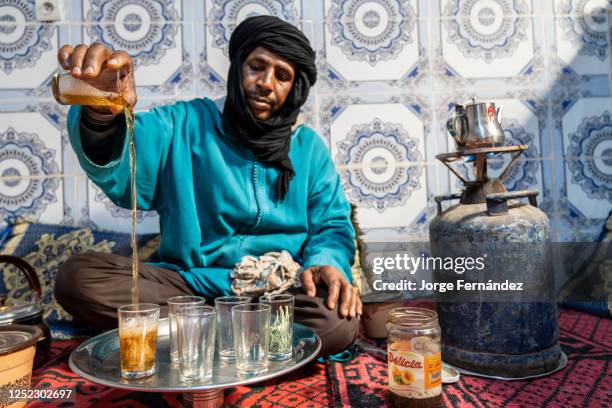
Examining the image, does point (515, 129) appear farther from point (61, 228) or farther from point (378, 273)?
point (61, 228)

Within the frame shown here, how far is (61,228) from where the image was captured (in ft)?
7.05

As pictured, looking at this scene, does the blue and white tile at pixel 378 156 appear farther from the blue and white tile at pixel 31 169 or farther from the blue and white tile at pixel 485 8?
the blue and white tile at pixel 31 169

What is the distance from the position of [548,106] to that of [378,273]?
135 centimetres

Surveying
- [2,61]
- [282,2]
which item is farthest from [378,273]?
[2,61]

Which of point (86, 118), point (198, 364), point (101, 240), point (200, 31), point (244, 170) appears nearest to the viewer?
point (198, 364)

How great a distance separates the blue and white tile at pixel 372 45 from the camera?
2393mm

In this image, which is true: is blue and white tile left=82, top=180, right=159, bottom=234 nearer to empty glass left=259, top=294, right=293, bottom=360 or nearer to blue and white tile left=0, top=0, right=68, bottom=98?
blue and white tile left=0, top=0, right=68, bottom=98

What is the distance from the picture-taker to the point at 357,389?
51.4 inches

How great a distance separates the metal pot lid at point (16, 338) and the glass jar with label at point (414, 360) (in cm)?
92

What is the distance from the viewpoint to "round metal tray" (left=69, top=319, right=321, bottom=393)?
853 millimetres

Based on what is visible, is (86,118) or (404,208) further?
(404,208)

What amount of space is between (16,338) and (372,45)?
82.0 inches

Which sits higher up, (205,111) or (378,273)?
(205,111)

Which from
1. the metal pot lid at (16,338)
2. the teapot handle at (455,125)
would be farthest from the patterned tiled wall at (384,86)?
the metal pot lid at (16,338)
